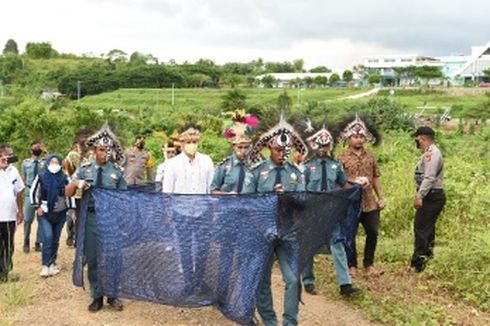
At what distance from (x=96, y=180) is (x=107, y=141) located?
394 millimetres

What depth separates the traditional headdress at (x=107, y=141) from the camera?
19.8 ft

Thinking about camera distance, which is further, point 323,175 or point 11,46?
point 11,46

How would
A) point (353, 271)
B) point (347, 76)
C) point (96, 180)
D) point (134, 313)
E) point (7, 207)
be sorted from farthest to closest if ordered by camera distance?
point (347, 76), point (353, 271), point (7, 207), point (96, 180), point (134, 313)

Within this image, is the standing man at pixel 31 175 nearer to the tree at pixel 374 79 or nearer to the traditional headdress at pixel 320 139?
the traditional headdress at pixel 320 139

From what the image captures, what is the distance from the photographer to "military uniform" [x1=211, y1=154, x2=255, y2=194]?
5938 millimetres

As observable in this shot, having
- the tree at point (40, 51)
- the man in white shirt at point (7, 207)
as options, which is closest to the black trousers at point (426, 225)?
the man in white shirt at point (7, 207)

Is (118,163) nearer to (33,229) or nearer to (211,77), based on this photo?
(33,229)

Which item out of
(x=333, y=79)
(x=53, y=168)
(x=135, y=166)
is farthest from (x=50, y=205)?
(x=333, y=79)

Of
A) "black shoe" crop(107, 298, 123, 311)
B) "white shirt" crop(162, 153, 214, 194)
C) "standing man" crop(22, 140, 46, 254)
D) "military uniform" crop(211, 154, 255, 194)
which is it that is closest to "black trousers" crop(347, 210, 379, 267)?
"military uniform" crop(211, 154, 255, 194)

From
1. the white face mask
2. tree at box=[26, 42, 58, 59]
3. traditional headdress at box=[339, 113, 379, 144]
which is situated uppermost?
tree at box=[26, 42, 58, 59]

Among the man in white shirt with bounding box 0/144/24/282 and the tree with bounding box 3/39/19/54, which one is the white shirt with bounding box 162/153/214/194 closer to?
the man in white shirt with bounding box 0/144/24/282

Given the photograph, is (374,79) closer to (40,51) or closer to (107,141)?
(40,51)

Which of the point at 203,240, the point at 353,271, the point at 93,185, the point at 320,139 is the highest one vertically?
the point at 320,139

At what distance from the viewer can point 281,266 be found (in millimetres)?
4996
